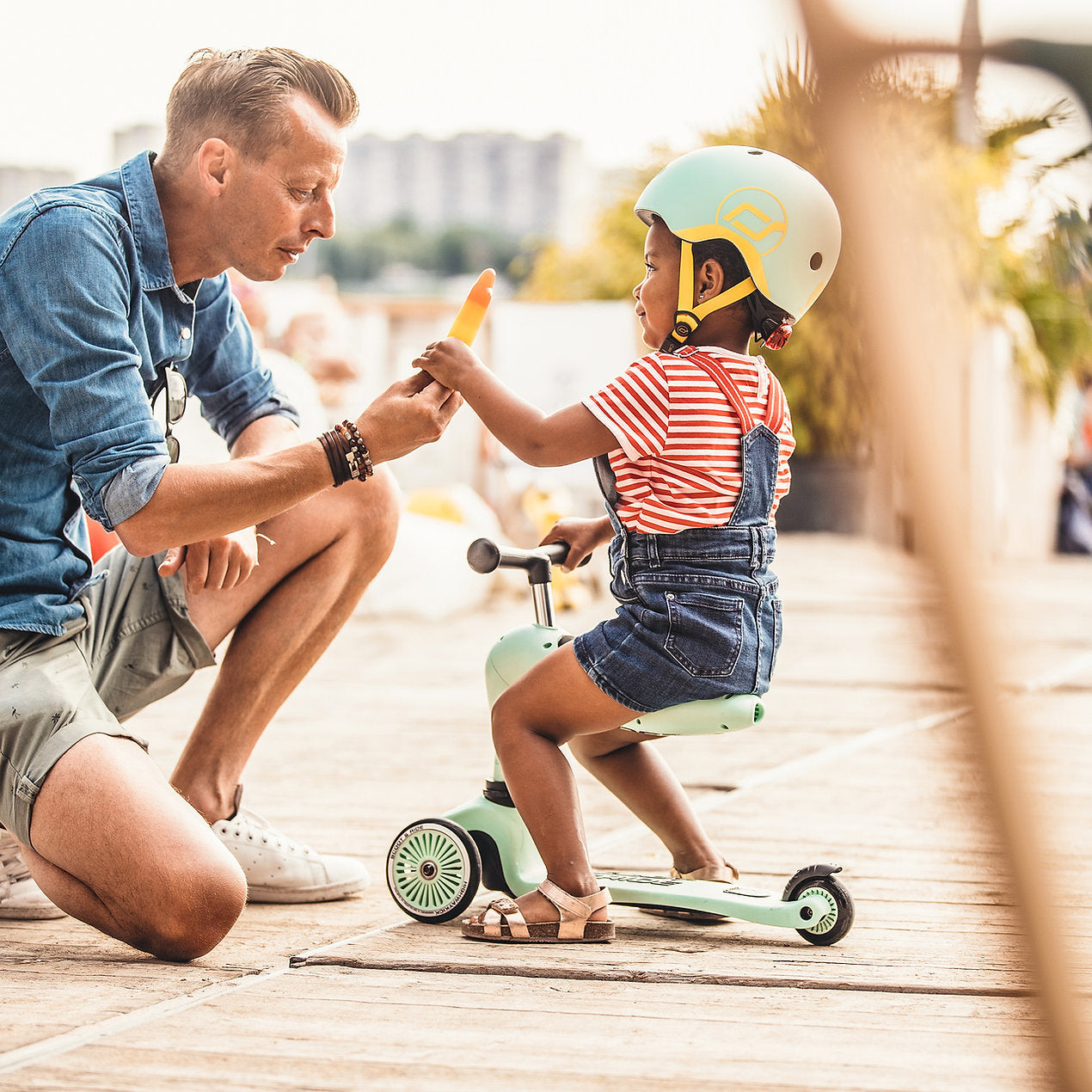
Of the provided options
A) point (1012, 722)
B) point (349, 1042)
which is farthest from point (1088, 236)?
point (349, 1042)

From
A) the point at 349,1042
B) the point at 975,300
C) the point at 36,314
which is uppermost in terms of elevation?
the point at 36,314

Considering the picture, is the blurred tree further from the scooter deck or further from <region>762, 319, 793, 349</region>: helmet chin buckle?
the scooter deck

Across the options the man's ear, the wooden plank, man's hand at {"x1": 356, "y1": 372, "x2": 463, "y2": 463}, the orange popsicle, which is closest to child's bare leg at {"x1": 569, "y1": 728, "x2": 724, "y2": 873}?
the wooden plank

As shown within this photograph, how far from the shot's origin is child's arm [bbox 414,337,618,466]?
1812 mm

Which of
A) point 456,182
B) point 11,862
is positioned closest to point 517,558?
point 11,862

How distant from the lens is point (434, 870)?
1.95 m

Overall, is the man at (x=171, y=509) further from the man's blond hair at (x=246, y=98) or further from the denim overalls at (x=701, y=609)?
the denim overalls at (x=701, y=609)

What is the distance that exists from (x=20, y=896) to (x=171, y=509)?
2.13ft

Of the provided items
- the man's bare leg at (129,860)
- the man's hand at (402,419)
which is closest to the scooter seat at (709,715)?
the man's hand at (402,419)

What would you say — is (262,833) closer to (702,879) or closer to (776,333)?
(702,879)

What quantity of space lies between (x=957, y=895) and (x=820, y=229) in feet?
3.32

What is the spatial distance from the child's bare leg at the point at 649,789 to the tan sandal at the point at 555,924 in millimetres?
196

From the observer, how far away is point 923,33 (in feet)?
1.46

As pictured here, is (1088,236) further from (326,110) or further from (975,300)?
(326,110)
